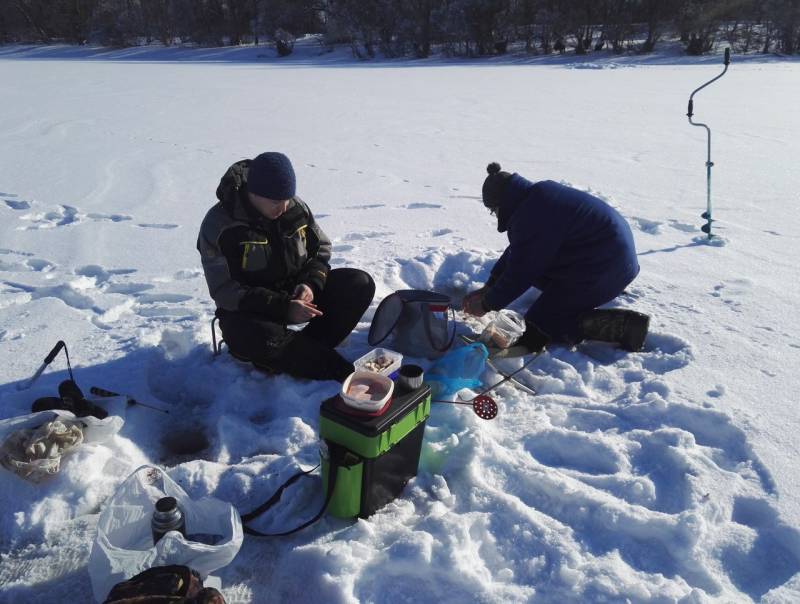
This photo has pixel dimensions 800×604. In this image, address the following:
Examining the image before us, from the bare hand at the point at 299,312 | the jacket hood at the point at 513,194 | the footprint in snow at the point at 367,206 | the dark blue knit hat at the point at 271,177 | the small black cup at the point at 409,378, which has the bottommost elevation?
the footprint in snow at the point at 367,206

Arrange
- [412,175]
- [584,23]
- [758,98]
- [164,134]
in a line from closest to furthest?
[412,175], [164,134], [758,98], [584,23]

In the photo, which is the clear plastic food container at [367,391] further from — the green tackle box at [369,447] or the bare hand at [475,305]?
the bare hand at [475,305]

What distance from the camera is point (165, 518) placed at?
1693 mm

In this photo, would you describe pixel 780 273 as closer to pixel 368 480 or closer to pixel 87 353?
pixel 368 480

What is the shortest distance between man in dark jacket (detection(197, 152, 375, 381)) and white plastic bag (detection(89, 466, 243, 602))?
2.77ft

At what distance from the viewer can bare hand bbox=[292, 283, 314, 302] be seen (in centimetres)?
284

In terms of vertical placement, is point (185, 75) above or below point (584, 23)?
below

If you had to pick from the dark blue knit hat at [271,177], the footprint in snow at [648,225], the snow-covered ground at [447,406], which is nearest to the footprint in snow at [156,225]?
the snow-covered ground at [447,406]

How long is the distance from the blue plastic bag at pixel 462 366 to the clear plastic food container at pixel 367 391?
74 centimetres

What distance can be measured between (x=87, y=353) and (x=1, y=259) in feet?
5.45

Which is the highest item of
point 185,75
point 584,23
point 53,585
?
point 584,23

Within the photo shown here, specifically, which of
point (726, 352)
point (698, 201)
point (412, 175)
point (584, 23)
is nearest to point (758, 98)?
point (698, 201)

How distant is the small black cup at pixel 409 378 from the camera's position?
1964 millimetres

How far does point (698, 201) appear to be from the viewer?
17.6ft
